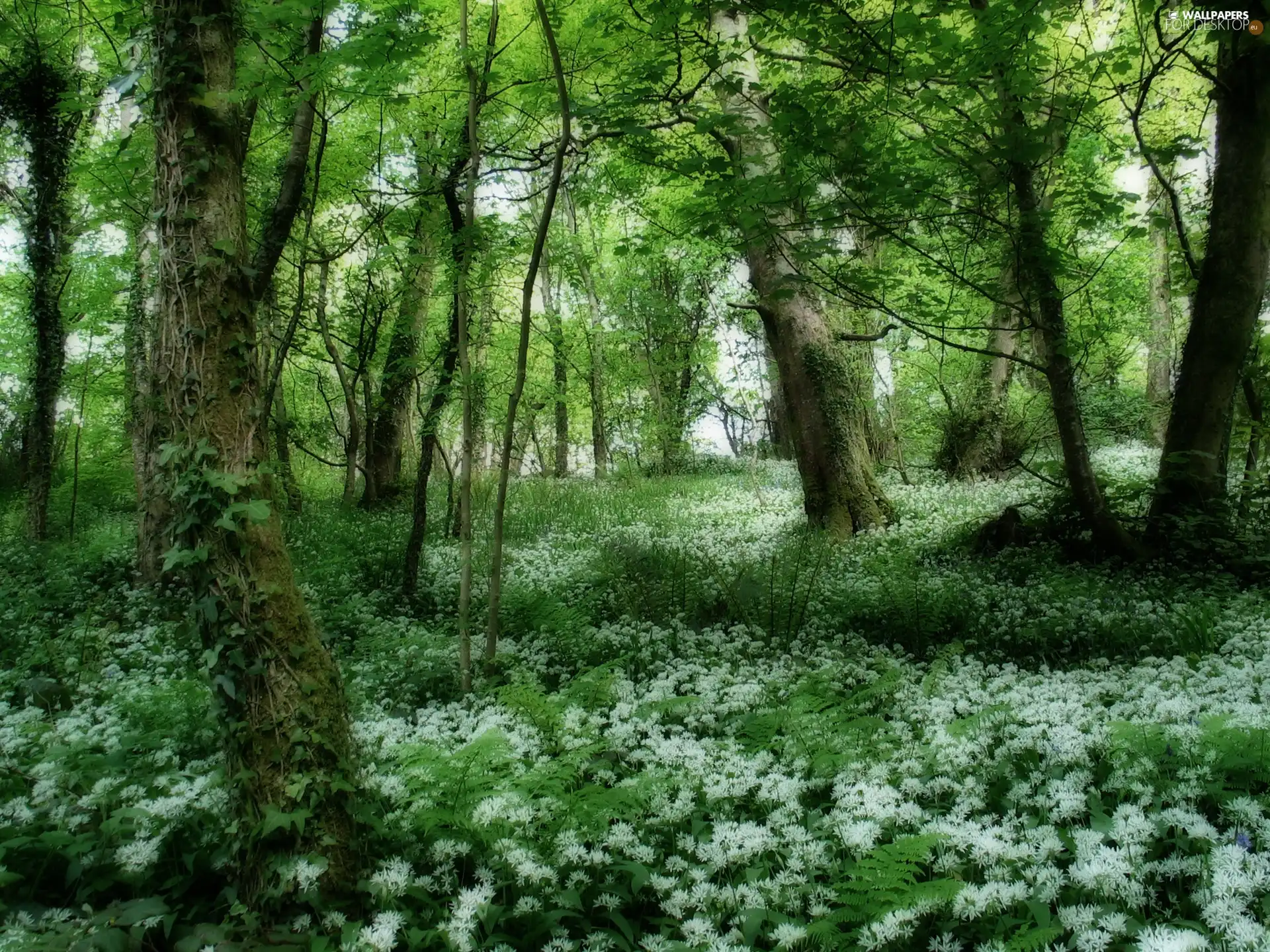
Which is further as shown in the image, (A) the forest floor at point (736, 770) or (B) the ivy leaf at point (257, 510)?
(B) the ivy leaf at point (257, 510)

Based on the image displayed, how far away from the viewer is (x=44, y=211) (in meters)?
9.66

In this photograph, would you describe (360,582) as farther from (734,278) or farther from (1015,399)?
(734,278)

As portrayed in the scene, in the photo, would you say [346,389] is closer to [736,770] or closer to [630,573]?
[630,573]

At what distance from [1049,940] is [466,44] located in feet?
20.2

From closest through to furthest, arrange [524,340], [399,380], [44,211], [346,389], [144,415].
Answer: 1. [524,340]
2. [144,415]
3. [399,380]
4. [44,211]
5. [346,389]

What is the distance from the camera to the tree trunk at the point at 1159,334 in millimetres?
16078

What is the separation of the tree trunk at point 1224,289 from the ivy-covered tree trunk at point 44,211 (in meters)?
13.1

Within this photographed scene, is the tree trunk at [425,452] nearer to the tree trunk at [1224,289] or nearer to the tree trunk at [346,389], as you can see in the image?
the tree trunk at [346,389]

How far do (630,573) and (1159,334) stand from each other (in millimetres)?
15063

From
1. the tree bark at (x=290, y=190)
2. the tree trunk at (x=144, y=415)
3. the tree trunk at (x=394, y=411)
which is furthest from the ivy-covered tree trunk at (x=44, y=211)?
the tree bark at (x=290, y=190)

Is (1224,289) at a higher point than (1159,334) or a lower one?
lower

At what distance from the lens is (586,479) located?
20281 mm

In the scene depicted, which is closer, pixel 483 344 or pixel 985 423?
pixel 483 344

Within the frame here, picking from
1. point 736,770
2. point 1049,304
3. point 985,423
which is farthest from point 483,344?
point 985,423
